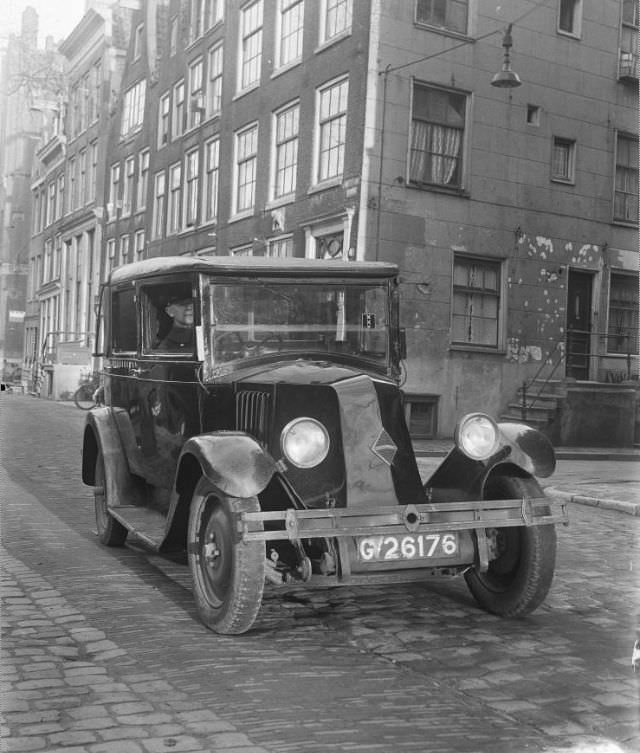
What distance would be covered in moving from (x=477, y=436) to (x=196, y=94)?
271 inches

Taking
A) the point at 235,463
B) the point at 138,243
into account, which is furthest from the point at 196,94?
the point at 235,463

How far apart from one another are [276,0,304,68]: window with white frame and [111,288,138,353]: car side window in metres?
5.98

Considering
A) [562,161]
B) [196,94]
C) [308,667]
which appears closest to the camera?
[308,667]

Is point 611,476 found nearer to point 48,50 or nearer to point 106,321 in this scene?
point 106,321

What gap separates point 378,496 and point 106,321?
10.1ft

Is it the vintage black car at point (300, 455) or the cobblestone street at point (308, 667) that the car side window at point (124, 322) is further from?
the cobblestone street at point (308, 667)

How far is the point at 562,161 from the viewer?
56.5ft

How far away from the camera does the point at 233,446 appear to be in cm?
405

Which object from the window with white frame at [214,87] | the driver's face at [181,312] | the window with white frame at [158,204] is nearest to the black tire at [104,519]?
the driver's face at [181,312]

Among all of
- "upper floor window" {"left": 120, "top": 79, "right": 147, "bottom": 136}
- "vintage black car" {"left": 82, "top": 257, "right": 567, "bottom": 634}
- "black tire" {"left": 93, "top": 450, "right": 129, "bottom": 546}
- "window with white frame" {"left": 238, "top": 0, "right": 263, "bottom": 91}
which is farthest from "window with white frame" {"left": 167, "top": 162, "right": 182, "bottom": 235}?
"vintage black car" {"left": 82, "top": 257, "right": 567, "bottom": 634}

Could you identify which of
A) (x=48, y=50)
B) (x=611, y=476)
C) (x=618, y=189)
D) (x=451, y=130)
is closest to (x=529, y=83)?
(x=451, y=130)

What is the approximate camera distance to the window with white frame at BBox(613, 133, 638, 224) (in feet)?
43.4

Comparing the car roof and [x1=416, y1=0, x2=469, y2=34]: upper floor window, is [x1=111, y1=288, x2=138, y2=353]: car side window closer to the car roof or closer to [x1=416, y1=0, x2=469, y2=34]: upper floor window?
the car roof

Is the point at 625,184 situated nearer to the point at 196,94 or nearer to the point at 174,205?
the point at 174,205
